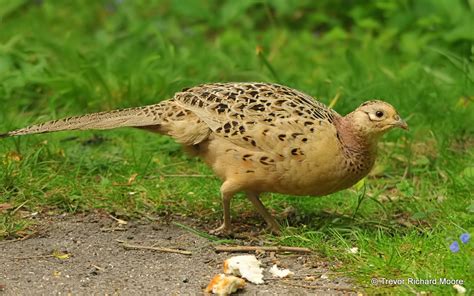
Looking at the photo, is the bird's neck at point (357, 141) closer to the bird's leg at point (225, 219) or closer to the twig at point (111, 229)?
the bird's leg at point (225, 219)

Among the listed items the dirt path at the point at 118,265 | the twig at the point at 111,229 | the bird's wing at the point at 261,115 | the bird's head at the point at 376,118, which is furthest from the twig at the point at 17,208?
the bird's head at the point at 376,118

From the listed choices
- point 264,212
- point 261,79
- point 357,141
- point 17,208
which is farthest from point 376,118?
point 17,208

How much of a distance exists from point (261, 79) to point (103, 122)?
195 cm

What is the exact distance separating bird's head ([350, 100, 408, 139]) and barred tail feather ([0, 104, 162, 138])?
117 cm

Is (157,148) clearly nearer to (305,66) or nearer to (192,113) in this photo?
(192,113)

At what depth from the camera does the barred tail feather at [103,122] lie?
5387mm

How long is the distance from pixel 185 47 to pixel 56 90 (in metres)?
1.90

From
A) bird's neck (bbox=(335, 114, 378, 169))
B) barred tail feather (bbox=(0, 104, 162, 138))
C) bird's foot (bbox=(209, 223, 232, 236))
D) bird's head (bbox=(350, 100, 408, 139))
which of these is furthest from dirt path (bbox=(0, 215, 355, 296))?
bird's head (bbox=(350, 100, 408, 139))

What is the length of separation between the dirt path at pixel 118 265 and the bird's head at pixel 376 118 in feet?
A: 2.72

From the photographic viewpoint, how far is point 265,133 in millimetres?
5078

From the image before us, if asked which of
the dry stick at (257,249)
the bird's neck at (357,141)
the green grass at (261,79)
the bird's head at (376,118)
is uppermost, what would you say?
the bird's head at (376,118)

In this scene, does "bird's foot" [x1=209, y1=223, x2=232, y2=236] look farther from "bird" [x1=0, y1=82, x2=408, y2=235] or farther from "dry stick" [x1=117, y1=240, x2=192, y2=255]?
"dry stick" [x1=117, y1=240, x2=192, y2=255]

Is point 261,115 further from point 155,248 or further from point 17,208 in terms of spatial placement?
point 17,208

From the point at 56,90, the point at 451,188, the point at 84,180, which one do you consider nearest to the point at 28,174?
the point at 84,180
